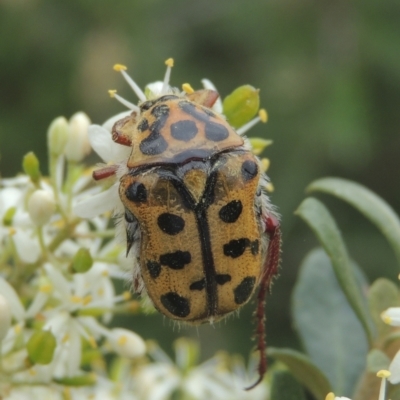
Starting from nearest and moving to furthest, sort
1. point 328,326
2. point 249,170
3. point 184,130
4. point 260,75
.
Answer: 1. point 249,170
2. point 184,130
3. point 328,326
4. point 260,75

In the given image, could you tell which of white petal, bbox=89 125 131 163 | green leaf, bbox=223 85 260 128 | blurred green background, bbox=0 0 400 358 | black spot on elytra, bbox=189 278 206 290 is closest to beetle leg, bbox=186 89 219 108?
green leaf, bbox=223 85 260 128

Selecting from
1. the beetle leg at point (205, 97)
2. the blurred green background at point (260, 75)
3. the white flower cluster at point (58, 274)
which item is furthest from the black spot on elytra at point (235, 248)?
the blurred green background at point (260, 75)

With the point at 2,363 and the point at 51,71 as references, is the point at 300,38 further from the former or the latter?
the point at 2,363

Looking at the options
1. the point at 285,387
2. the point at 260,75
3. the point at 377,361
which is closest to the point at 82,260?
the point at 285,387

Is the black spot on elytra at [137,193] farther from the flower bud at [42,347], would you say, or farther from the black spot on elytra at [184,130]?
the flower bud at [42,347]

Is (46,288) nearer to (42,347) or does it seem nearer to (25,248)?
(25,248)

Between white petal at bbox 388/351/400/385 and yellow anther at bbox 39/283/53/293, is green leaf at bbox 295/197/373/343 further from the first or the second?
yellow anther at bbox 39/283/53/293
